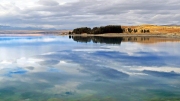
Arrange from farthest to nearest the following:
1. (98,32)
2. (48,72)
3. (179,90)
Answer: (98,32), (48,72), (179,90)

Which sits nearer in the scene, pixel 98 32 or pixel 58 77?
pixel 58 77

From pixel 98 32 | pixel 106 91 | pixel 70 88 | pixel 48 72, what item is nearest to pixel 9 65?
pixel 48 72

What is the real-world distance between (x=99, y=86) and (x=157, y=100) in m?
2.13

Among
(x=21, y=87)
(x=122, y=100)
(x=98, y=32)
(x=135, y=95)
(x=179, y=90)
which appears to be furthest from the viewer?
(x=98, y=32)

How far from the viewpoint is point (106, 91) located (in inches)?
289

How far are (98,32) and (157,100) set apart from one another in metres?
65.5

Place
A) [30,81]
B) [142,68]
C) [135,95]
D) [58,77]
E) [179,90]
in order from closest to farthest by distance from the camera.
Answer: [135,95], [179,90], [30,81], [58,77], [142,68]

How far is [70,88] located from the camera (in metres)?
7.70

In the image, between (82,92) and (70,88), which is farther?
(70,88)

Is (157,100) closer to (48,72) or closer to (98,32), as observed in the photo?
(48,72)

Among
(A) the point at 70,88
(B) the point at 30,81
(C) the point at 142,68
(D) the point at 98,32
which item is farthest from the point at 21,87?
(D) the point at 98,32

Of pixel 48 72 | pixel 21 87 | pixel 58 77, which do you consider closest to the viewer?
pixel 21 87

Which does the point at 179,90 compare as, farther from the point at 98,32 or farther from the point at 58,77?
the point at 98,32

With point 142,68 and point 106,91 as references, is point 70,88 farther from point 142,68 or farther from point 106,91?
point 142,68
